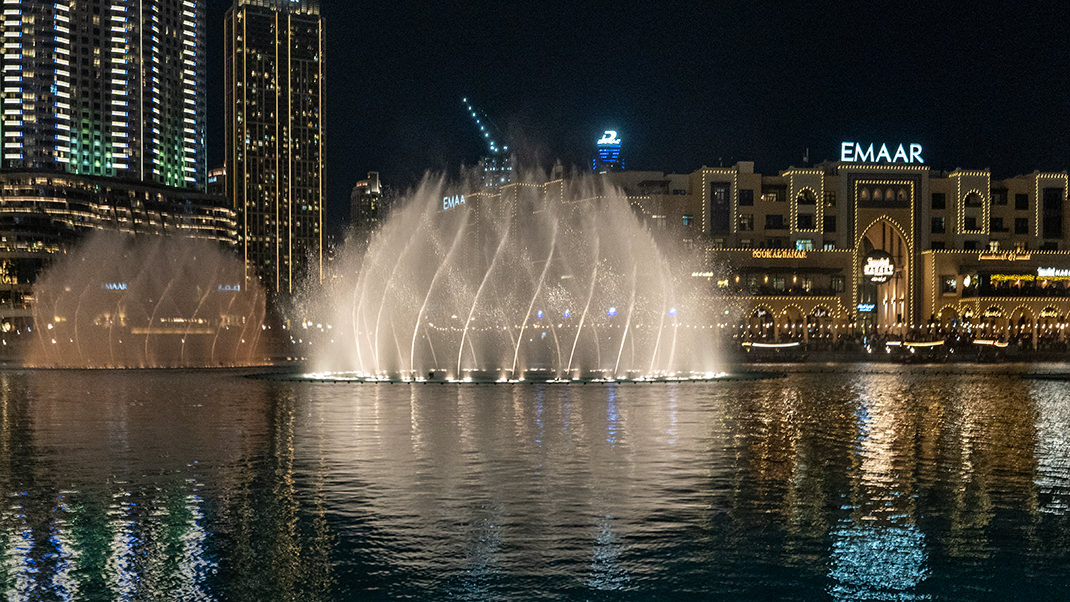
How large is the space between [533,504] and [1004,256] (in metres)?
108

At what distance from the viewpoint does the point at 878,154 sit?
11375cm

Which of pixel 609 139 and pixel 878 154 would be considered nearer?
pixel 878 154

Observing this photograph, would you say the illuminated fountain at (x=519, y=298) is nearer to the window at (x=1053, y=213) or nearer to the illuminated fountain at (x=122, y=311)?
the illuminated fountain at (x=122, y=311)

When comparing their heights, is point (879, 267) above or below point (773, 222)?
below

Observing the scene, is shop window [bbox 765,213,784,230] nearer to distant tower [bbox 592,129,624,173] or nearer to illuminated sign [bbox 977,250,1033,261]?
illuminated sign [bbox 977,250,1033,261]

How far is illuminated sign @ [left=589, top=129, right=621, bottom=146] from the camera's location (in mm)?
136750

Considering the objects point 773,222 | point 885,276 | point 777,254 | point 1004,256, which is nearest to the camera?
point 777,254

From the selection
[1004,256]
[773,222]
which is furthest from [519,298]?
[1004,256]

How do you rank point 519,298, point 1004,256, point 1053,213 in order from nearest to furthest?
point 1004,256 < point 1053,213 < point 519,298

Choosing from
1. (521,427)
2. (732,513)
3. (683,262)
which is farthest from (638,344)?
(732,513)

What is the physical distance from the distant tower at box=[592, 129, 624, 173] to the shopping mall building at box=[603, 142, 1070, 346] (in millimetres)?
22530

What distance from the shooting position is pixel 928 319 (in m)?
111

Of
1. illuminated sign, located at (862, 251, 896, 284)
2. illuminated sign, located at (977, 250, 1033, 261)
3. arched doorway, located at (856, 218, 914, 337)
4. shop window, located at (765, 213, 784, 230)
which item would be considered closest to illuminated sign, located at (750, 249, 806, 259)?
shop window, located at (765, 213, 784, 230)

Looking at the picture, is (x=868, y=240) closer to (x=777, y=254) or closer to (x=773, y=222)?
(x=773, y=222)
